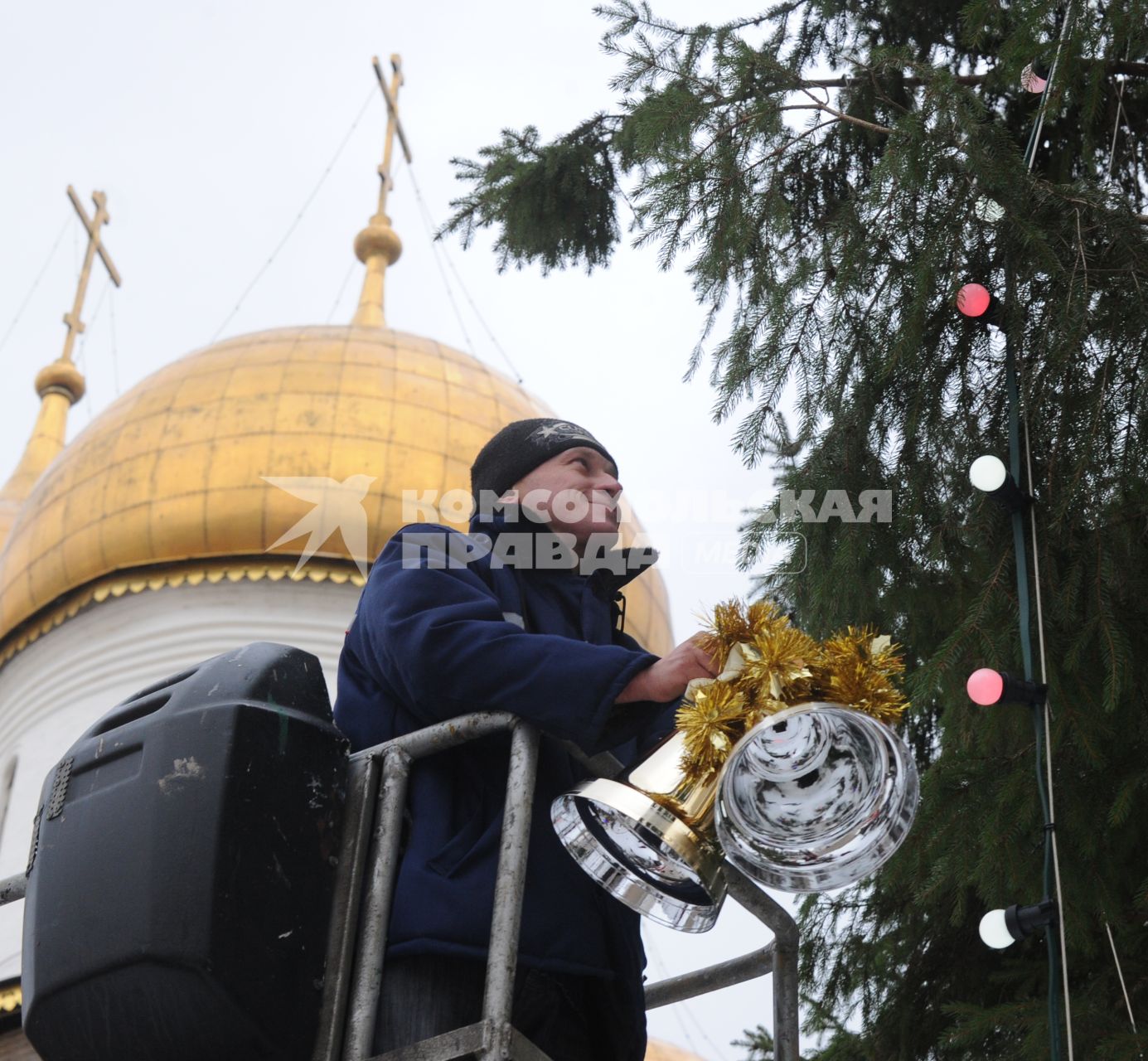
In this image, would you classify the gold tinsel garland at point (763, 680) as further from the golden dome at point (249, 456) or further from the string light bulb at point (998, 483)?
the golden dome at point (249, 456)

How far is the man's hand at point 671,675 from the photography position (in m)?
3.03

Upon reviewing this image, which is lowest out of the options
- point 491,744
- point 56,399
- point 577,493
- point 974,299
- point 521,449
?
point 491,744

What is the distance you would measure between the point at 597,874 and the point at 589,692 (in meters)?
0.31

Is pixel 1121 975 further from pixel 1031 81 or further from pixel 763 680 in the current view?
pixel 1031 81

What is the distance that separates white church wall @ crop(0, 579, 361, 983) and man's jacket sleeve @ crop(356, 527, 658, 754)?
472 inches

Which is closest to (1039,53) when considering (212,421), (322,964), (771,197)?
(771,197)

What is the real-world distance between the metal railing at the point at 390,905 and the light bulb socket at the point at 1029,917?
2.20 ft

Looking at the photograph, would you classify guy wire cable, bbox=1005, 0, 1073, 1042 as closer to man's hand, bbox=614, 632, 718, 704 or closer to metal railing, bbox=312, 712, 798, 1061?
metal railing, bbox=312, 712, 798, 1061

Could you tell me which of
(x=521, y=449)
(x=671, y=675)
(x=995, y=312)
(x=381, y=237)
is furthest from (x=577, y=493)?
(x=381, y=237)

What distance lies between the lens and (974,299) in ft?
14.8

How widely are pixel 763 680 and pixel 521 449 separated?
1.07 metres

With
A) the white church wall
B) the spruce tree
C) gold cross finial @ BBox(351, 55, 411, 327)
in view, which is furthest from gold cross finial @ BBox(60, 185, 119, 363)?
the spruce tree

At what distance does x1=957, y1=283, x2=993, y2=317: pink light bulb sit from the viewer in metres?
4.49
